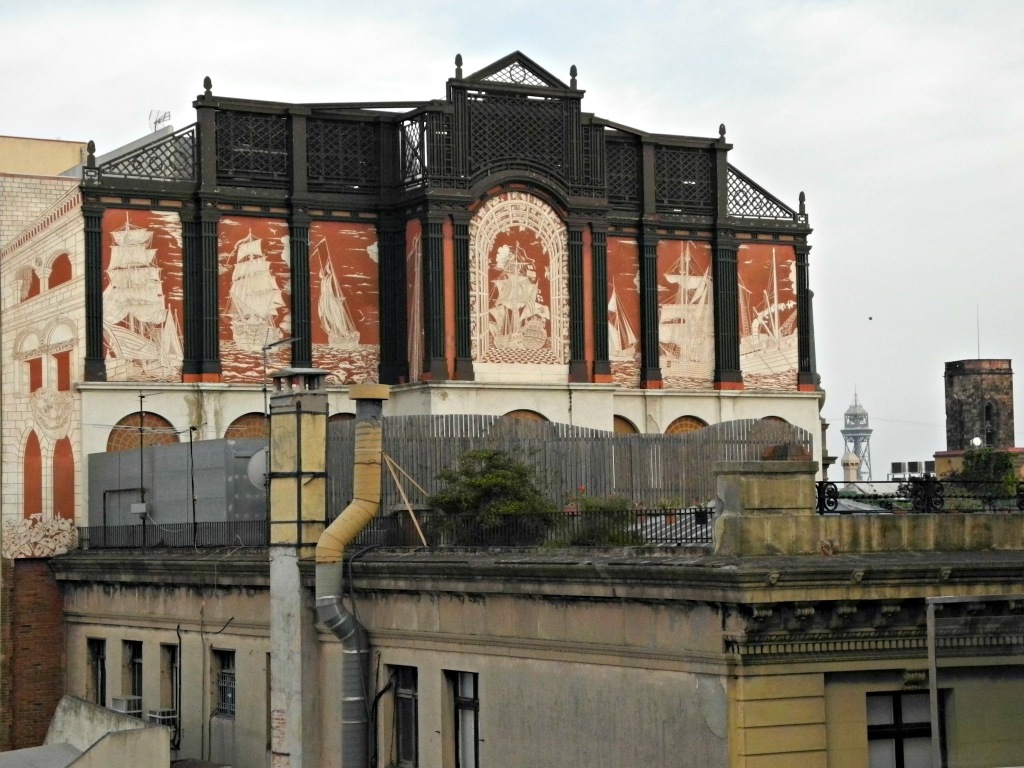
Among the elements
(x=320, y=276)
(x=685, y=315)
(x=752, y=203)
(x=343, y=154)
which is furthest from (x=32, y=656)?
(x=752, y=203)

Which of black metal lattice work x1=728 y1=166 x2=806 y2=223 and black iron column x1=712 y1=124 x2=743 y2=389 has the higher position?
black metal lattice work x1=728 y1=166 x2=806 y2=223

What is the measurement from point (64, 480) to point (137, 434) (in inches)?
81.9

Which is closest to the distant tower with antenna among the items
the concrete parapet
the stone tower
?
the stone tower

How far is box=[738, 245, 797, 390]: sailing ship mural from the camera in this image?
55.2 metres

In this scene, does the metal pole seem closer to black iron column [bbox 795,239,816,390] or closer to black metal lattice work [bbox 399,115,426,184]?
black metal lattice work [bbox 399,115,426,184]

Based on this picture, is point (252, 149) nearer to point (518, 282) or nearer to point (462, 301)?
point (462, 301)

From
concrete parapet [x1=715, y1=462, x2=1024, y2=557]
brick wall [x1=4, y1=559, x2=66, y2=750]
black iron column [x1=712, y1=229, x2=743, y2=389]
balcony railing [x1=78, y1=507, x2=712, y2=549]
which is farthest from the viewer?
black iron column [x1=712, y1=229, x2=743, y2=389]

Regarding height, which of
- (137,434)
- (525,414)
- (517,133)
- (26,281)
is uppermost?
(517,133)

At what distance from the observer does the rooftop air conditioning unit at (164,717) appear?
126 feet

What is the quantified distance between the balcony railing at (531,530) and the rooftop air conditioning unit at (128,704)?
13.4ft

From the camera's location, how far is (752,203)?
5553cm

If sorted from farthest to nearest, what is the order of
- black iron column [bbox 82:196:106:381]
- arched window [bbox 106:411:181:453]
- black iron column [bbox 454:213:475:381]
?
1. black iron column [bbox 454:213:475:381]
2. arched window [bbox 106:411:181:453]
3. black iron column [bbox 82:196:106:381]

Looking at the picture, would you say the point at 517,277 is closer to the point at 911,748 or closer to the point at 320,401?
the point at 320,401

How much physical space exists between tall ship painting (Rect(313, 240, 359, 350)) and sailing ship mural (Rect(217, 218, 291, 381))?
940mm
